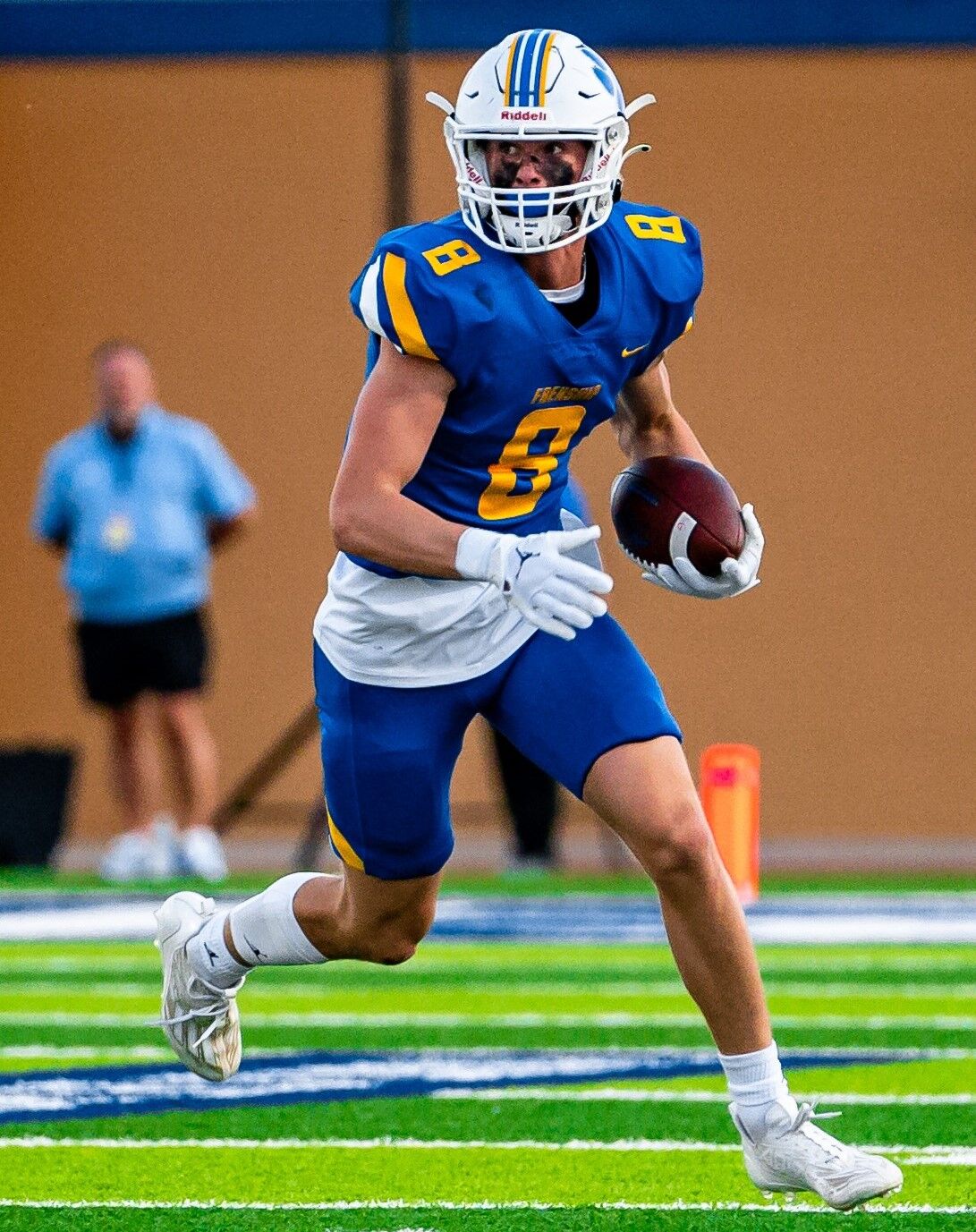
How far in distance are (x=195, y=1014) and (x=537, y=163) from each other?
58.0 inches

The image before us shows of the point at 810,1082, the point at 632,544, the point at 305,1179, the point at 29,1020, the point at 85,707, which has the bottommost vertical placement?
the point at 85,707

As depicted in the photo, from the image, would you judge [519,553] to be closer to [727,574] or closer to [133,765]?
[727,574]

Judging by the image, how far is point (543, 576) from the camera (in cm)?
319

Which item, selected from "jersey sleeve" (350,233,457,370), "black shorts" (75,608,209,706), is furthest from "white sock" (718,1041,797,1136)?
"black shorts" (75,608,209,706)

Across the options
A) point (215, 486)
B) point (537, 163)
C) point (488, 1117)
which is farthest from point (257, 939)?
point (215, 486)

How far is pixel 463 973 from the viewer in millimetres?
6254

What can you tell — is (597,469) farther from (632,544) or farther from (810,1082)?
(632,544)

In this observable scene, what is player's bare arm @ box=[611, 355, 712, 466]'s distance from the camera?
3.79 m

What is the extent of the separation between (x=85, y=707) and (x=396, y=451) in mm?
7878

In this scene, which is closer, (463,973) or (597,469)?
(463,973)

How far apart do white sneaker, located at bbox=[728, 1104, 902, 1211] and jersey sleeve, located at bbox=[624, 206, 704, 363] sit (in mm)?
1130

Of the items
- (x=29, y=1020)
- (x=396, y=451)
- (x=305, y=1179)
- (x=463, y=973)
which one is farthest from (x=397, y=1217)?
(x=463, y=973)

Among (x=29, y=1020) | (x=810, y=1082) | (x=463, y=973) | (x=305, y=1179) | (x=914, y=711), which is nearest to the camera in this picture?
(x=305, y=1179)

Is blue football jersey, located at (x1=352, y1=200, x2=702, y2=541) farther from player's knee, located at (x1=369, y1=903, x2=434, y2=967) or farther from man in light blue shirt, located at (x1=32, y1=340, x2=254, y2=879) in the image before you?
man in light blue shirt, located at (x1=32, y1=340, x2=254, y2=879)
